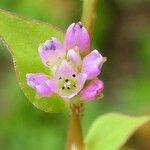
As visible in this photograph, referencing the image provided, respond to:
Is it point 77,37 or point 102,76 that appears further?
point 102,76

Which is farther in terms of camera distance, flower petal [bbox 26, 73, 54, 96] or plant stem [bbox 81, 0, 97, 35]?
plant stem [bbox 81, 0, 97, 35]

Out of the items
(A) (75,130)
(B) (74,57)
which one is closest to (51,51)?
(B) (74,57)

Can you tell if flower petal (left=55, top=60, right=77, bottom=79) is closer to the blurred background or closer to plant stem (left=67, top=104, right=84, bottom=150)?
plant stem (left=67, top=104, right=84, bottom=150)

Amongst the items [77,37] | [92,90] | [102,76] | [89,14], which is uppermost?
[102,76]

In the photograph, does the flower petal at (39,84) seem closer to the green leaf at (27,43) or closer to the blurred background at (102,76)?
the green leaf at (27,43)

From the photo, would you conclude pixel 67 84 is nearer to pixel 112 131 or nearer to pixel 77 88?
pixel 77 88

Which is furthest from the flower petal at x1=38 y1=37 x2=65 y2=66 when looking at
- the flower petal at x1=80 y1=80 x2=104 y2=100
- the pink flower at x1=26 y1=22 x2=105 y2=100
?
the flower petal at x1=80 y1=80 x2=104 y2=100
